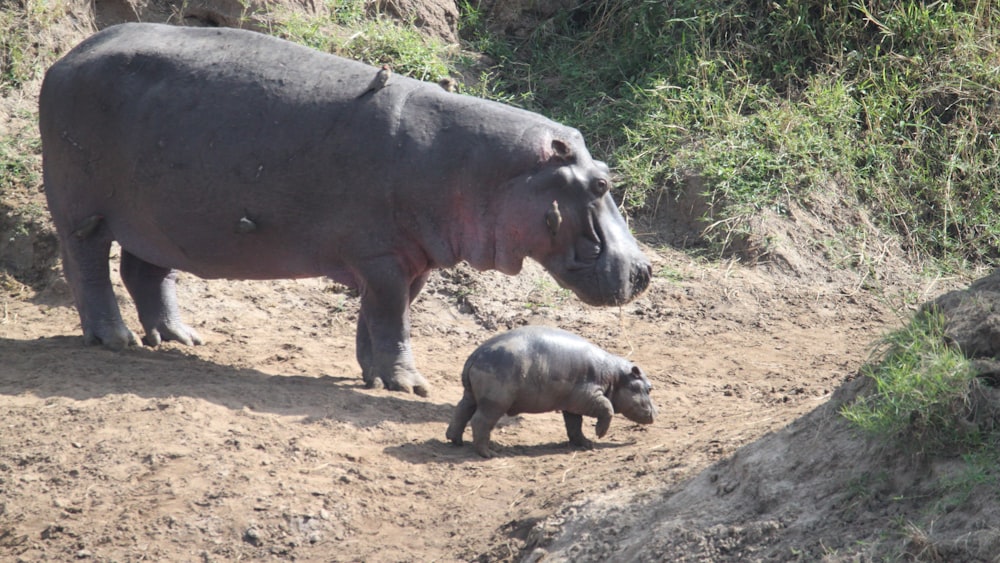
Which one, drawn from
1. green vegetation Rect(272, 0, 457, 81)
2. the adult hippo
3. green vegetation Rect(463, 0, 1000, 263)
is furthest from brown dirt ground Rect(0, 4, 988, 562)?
green vegetation Rect(272, 0, 457, 81)

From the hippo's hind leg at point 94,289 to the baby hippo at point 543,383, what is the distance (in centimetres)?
243

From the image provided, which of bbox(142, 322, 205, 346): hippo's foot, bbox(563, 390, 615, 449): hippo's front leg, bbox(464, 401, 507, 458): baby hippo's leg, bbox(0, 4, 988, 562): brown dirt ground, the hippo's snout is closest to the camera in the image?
bbox(0, 4, 988, 562): brown dirt ground

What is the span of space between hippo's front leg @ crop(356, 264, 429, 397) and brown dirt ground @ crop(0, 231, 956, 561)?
0.12 m

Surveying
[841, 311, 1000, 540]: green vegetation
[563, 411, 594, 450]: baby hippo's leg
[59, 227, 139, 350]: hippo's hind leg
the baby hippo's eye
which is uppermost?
the baby hippo's eye

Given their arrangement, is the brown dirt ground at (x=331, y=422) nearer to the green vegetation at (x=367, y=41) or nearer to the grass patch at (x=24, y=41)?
the green vegetation at (x=367, y=41)

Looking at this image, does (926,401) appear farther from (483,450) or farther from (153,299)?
(153,299)

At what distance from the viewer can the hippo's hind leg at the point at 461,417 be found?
5984mm

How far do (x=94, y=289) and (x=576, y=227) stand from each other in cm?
294

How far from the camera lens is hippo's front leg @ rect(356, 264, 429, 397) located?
676cm

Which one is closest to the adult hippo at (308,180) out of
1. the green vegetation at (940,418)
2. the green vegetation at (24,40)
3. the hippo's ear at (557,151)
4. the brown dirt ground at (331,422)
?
the hippo's ear at (557,151)

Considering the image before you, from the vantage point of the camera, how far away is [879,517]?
3.92 m

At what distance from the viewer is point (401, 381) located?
6.85 m

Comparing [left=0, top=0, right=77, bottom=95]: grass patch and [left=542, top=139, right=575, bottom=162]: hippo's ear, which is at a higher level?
[left=0, top=0, right=77, bottom=95]: grass patch

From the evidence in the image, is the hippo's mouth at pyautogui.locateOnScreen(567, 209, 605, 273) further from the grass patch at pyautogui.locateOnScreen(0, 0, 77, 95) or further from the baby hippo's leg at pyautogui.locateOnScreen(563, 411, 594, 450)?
the grass patch at pyautogui.locateOnScreen(0, 0, 77, 95)
